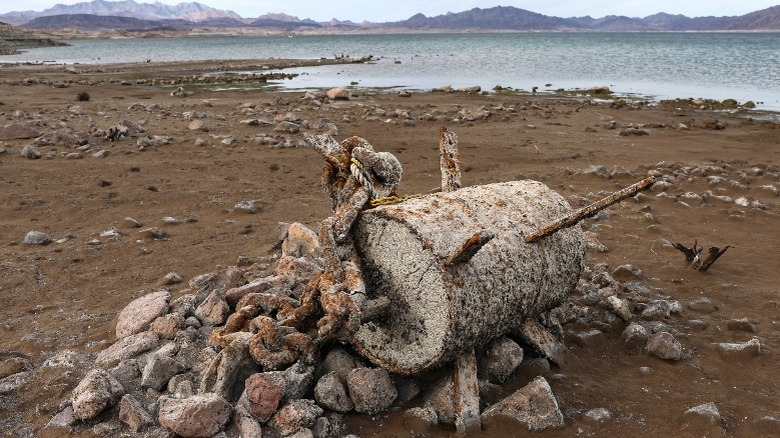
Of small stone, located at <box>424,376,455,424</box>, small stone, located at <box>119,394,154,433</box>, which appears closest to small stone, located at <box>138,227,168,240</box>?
small stone, located at <box>119,394,154,433</box>

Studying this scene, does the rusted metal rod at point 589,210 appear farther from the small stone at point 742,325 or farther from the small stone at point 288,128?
the small stone at point 288,128

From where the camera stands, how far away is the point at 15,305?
22.0ft

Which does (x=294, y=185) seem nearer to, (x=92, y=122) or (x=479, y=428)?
(x=479, y=428)

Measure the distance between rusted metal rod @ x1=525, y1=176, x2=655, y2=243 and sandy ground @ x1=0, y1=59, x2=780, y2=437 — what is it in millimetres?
1287

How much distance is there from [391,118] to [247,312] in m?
15.5

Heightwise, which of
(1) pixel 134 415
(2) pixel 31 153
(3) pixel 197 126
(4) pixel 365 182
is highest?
(4) pixel 365 182

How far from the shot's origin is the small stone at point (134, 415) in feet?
14.3

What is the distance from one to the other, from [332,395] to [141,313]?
8.54ft

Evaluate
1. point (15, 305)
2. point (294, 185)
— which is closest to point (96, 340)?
point (15, 305)

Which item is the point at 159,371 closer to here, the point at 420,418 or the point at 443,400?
the point at 420,418

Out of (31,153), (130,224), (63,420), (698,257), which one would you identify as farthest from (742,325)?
(31,153)

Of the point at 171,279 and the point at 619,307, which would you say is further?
the point at 171,279

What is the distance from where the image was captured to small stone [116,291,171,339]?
577cm

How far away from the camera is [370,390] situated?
4449 millimetres
